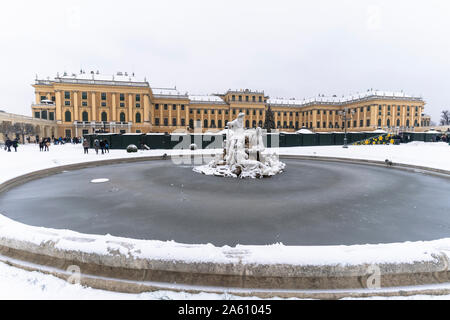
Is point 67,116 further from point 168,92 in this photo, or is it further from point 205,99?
point 205,99

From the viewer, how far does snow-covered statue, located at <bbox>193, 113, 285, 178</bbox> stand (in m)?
10.9

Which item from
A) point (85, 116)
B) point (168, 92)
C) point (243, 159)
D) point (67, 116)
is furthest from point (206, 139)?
point (168, 92)

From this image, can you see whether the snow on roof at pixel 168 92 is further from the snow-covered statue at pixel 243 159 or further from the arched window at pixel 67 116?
the snow-covered statue at pixel 243 159

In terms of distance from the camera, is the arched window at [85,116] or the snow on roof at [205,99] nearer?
the arched window at [85,116]

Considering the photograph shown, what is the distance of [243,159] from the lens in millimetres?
11359

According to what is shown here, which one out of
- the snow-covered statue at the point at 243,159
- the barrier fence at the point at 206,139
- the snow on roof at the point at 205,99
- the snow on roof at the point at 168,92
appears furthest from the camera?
the snow on roof at the point at 205,99

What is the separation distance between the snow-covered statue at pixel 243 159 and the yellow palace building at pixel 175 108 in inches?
1287

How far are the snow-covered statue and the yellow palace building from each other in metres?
32.7

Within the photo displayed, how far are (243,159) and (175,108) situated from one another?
66221 mm

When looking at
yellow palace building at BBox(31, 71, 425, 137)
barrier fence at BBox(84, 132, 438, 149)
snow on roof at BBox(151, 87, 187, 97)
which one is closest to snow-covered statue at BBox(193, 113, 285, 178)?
barrier fence at BBox(84, 132, 438, 149)

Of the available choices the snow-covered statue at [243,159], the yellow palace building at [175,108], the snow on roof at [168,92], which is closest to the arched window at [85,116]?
the yellow palace building at [175,108]

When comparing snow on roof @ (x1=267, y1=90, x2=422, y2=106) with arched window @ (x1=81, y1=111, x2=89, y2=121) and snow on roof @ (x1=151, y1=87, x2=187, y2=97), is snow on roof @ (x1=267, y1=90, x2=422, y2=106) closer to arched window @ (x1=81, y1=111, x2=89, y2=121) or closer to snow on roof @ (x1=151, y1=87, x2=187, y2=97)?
snow on roof @ (x1=151, y1=87, x2=187, y2=97)

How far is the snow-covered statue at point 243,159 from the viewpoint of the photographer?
1089 cm

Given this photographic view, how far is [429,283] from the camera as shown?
2898 millimetres
